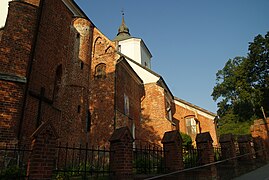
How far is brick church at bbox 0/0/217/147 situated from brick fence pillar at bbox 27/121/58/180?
2.83ft

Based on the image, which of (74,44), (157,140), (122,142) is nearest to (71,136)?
(74,44)

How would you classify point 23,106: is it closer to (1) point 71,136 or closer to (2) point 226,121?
(1) point 71,136

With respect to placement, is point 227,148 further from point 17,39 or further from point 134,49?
point 134,49

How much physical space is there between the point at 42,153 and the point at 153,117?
15.9 meters

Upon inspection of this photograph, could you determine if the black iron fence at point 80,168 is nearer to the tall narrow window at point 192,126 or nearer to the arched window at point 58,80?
the arched window at point 58,80

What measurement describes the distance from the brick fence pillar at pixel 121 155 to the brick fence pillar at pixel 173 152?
1.88 m

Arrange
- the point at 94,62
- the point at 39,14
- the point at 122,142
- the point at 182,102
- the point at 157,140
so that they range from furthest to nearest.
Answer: the point at 182,102 → the point at 157,140 → the point at 94,62 → the point at 39,14 → the point at 122,142

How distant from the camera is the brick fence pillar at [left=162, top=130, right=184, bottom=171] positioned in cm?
706

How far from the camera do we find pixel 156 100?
66.6 feet

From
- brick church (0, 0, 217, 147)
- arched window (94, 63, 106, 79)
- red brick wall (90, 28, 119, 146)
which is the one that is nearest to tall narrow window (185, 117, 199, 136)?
brick church (0, 0, 217, 147)

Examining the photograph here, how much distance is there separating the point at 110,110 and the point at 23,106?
232 inches

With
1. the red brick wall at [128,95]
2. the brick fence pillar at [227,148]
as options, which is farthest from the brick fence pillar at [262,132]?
the red brick wall at [128,95]

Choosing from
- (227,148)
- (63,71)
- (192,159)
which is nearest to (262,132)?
(227,148)

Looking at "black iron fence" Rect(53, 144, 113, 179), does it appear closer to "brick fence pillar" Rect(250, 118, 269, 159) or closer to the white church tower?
"brick fence pillar" Rect(250, 118, 269, 159)
